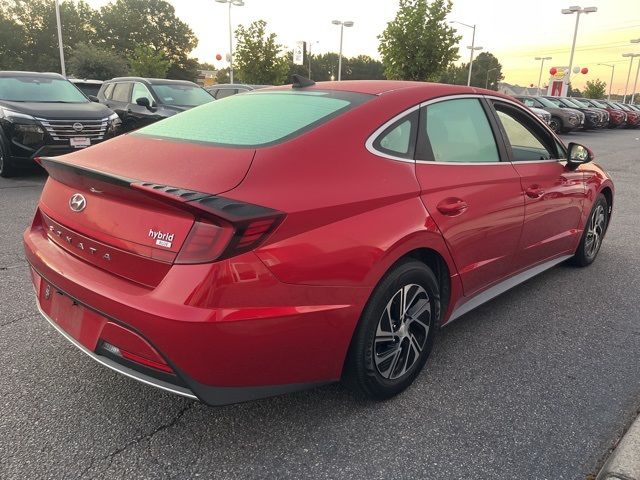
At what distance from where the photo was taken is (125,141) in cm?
263

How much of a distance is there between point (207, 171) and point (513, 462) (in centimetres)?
178

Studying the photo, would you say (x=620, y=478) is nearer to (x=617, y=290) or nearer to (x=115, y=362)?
(x=115, y=362)

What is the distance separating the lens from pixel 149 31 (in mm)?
71562

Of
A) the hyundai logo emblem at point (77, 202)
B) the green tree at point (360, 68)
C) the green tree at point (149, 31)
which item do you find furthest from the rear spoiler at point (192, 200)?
the green tree at point (360, 68)

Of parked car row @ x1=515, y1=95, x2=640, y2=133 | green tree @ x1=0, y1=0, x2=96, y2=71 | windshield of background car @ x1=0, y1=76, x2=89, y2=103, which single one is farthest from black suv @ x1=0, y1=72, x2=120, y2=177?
green tree @ x1=0, y1=0, x2=96, y2=71

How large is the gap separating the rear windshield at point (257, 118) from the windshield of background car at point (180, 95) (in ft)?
25.4

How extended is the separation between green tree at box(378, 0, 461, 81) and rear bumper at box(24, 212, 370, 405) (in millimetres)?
23609

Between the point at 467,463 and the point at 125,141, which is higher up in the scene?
the point at 125,141

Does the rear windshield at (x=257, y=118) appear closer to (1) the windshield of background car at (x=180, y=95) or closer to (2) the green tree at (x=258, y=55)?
(1) the windshield of background car at (x=180, y=95)

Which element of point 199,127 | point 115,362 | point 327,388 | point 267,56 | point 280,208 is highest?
point 267,56

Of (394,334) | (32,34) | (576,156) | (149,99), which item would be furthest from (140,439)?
(32,34)

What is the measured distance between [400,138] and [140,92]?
938 cm

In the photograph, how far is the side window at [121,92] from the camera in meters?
11.0

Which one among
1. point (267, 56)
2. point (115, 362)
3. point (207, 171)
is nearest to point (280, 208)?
point (207, 171)
